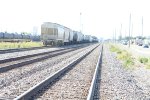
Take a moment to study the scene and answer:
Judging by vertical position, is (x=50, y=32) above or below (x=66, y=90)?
above

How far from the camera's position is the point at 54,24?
51.6m

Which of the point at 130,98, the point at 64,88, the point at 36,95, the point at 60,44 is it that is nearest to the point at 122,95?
the point at 130,98

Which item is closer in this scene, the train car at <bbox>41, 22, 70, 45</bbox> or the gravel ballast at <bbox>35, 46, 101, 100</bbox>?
the gravel ballast at <bbox>35, 46, 101, 100</bbox>

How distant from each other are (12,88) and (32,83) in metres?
1.35

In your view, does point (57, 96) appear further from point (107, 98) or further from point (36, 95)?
point (107, 98)

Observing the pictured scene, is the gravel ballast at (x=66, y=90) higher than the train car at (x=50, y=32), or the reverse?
the train car at (x=50, y=32)

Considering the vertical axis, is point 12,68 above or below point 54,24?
below

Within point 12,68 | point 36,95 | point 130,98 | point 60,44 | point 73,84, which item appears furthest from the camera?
point 60,44

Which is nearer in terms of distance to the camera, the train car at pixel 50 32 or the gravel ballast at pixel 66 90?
the gravel ballast at pixel 66 90

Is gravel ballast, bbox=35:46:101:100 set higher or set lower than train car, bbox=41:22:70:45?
lower

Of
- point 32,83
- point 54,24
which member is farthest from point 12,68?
point 54,24

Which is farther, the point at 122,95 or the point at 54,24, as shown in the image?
the point at 54,24

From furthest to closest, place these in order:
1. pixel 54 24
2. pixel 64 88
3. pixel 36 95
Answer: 1. pixel 54 24
2. pixel 64 88
3. pixel 36 95

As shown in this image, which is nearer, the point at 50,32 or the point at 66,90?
the point at 66,90
